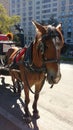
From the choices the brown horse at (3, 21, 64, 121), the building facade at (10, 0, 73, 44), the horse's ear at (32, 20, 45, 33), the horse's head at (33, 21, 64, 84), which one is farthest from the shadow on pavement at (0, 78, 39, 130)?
the building facade at (10, 0, 73, 44)

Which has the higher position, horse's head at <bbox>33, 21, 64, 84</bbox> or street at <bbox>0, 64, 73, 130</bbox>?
horse's head at <bbox>33, 21, 64, 84</bbox>

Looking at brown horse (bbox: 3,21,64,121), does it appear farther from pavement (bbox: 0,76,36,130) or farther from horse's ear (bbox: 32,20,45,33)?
pavement (bbox: 0,76,36,130)

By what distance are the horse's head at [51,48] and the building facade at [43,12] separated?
87.4 meters

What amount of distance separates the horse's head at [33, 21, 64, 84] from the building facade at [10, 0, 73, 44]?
287ft

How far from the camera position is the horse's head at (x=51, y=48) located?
5.16 metres

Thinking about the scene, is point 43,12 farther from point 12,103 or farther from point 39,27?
point 39,27

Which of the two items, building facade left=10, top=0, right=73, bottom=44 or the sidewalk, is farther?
building facade left=10, top=0, right=73, bottom=44

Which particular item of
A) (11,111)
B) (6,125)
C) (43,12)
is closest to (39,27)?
(6,125)

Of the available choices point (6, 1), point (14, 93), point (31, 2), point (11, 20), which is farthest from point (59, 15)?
point (14, 93)


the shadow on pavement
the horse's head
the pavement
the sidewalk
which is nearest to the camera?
the horse's head

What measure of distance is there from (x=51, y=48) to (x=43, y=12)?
4092 inches

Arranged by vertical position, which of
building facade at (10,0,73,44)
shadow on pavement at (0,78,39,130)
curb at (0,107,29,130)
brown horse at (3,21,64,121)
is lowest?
building facade at (10,0,73,44)

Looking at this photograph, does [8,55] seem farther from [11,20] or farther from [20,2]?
[20,2]

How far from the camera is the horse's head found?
5.16 m
